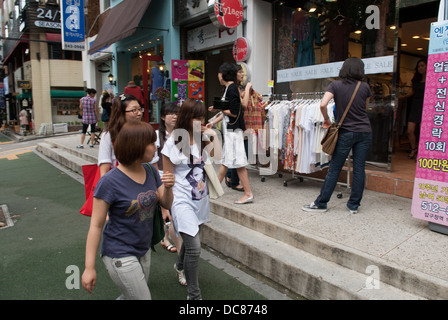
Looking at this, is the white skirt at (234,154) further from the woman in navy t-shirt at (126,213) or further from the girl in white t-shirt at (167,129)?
the woman in navy t-shirt at (126,213)

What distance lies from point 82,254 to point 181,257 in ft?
4.89

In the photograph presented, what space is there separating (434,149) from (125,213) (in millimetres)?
3123

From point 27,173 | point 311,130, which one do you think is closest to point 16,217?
point 27,173

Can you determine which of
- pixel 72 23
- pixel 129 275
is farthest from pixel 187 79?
pixel 72 23

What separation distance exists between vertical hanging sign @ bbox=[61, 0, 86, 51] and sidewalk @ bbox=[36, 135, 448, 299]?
41.9 feet

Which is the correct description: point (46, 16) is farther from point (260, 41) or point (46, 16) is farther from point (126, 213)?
point (126, 213)

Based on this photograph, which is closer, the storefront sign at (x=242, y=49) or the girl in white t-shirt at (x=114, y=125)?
the girl in white t-shirt at (x=114, y=125)

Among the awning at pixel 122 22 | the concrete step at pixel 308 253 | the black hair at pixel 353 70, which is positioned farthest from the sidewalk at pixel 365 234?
the awning at pixel 122 22

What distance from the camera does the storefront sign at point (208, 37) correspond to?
8250mm

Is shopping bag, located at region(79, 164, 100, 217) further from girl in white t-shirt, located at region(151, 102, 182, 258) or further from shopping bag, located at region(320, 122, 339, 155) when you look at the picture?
shopping bag, located at region(320, 122, 339, 155)

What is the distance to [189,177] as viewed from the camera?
116 inches

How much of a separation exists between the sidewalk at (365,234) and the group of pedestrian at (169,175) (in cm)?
Result: 29

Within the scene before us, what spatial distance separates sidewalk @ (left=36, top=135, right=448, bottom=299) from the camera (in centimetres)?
281
